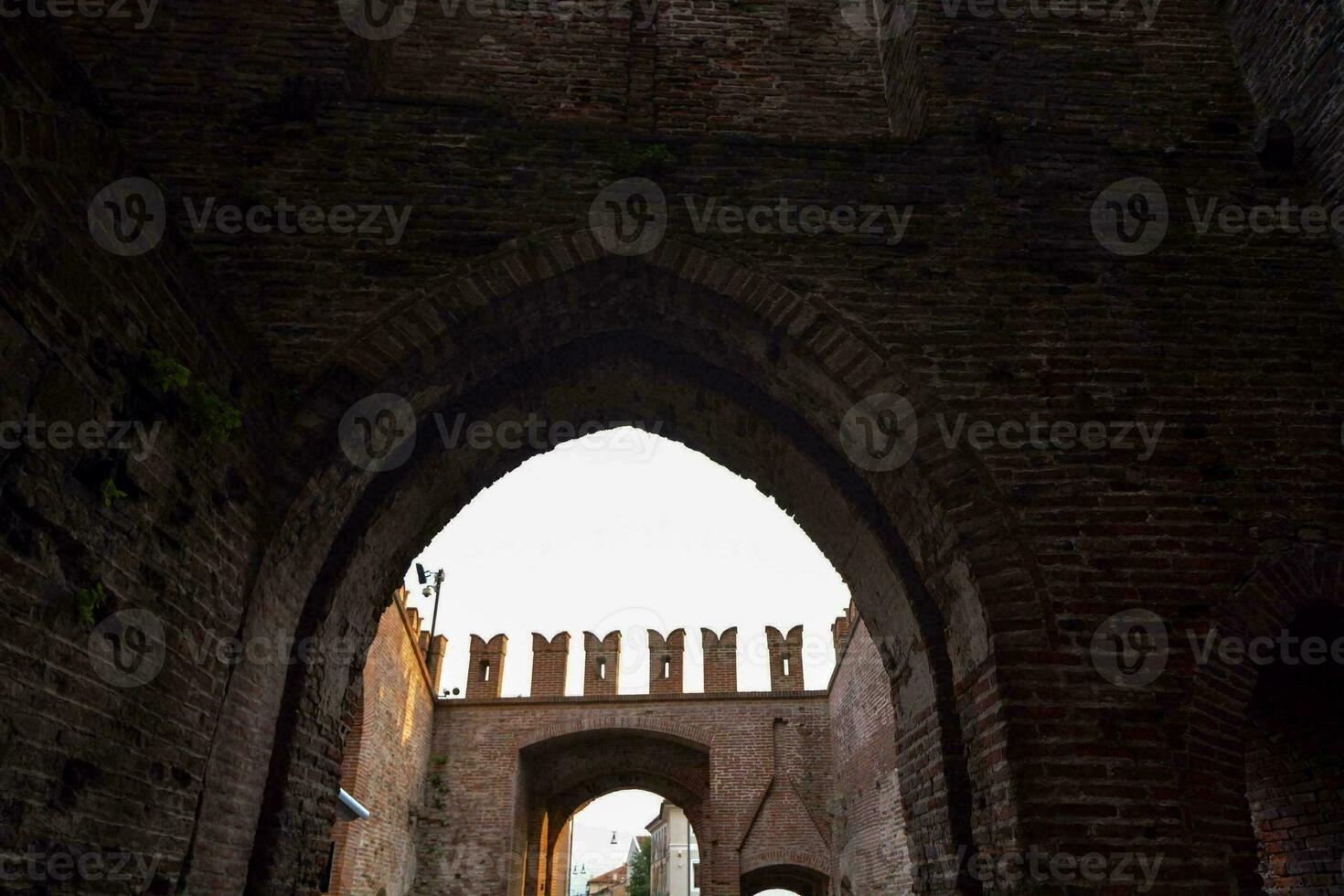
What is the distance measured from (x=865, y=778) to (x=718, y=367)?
10.4m

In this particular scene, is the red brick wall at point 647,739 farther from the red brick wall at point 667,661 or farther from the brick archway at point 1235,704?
the brick archway at point 1235,704

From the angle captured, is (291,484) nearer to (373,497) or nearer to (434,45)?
(373,497)

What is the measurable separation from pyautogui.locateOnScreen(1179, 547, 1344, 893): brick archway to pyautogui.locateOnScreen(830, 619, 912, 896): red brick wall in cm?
683

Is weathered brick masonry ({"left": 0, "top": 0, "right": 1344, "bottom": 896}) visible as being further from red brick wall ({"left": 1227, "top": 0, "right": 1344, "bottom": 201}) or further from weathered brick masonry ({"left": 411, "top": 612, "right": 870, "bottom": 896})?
weathered brick masonry ({"left": 411, "top": 612, "right": 870, "bottom": 896})

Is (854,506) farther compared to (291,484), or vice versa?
(854,506)

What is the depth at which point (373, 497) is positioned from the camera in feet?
17.2

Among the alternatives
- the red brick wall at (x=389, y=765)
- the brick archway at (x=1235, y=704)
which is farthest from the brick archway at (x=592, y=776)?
the brick archway at (x=1235, y=704)

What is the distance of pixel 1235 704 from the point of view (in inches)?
156

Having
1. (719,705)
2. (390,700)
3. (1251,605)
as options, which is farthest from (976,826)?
(719,705)

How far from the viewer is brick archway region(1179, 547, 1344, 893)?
3693 mm

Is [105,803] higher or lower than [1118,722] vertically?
lower

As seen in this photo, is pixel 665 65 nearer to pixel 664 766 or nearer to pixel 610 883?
pixel 664 766

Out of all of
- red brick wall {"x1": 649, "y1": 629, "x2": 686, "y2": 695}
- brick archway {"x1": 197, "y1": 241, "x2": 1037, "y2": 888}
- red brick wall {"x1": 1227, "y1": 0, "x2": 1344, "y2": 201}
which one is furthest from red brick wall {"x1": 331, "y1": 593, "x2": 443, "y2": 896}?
red brick wall {"x1": 1227, "y1": 0, "x2": 1344, "y2": 201}

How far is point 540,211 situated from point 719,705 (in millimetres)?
13985
